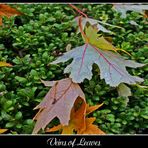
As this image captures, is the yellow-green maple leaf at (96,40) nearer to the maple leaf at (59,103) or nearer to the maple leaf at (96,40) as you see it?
the maple leaf at (96,40)

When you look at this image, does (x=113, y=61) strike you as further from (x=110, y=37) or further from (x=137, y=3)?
(x=137, y=3)

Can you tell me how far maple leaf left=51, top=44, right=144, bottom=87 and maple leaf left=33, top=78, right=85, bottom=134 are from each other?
3 centimetres

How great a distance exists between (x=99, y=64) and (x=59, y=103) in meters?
0.21

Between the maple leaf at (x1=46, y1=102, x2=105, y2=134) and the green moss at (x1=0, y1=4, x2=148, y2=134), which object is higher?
the green moss at (x1=0, y1=4, x2=148, y2=134)

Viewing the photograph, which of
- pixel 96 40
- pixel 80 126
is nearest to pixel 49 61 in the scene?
pixel 96 40

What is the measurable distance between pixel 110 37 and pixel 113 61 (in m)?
0.25

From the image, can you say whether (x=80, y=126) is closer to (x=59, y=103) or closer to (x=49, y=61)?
(x=59, y=103)

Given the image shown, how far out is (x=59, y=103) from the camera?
124 centimetres

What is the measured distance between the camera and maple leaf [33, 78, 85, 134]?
3.93 feet

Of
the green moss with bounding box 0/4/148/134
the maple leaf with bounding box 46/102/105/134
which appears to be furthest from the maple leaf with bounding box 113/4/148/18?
the maple leaf with bounding box 46/102/105/134

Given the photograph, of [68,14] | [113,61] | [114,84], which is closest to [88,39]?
[113,61]

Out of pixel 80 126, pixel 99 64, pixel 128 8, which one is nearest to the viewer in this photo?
pixel 80 126

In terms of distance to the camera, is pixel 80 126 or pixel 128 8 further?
pixel 128 8

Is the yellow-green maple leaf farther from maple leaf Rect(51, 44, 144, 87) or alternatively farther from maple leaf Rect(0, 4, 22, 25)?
maple leaf Rect(0, 4, 22, 25)
